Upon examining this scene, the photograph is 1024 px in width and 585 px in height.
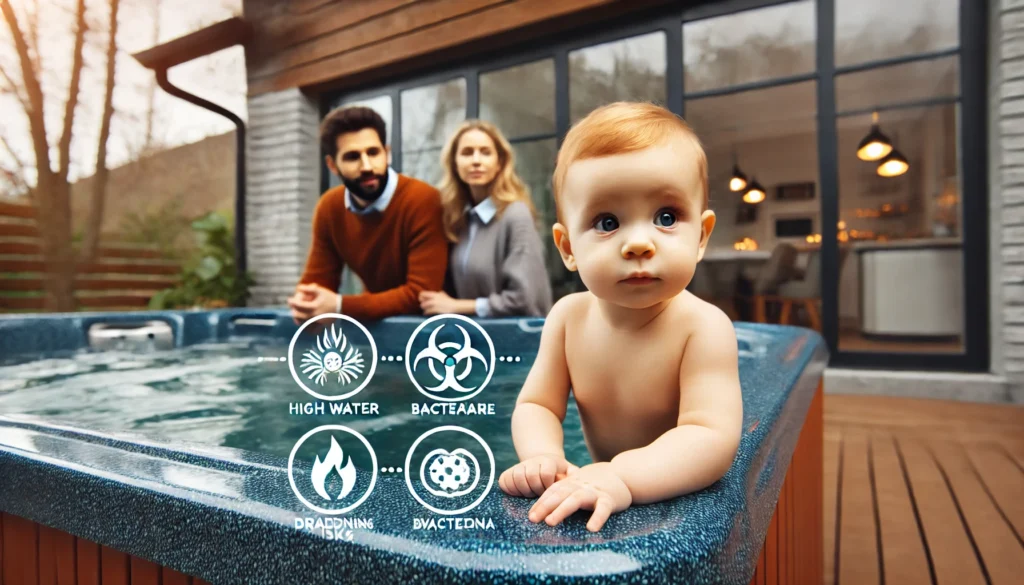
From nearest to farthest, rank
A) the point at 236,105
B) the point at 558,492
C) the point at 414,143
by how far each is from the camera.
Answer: the point at 558,492, the point at 236,105, the point at 414,143

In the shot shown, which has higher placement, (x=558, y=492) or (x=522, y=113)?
(x=522, y=113)

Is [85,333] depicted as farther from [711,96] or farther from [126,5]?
[711,96]

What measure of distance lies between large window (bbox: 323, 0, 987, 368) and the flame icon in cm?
203

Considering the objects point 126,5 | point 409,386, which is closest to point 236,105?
point 126,5

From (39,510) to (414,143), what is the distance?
3.11 meters

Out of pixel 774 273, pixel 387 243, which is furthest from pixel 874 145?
pixel 387 243

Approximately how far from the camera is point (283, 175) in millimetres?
2018

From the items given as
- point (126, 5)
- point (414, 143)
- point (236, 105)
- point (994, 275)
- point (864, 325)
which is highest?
point (414, 143)

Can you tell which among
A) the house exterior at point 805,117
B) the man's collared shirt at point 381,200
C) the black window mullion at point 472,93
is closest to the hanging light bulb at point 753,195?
the house exterior at point 805,117

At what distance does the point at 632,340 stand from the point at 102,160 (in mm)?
1703

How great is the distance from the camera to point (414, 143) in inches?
135

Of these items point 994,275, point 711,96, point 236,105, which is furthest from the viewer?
point 711,96

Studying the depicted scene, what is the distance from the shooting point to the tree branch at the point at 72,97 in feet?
3.89

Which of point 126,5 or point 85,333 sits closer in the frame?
point 126,5
